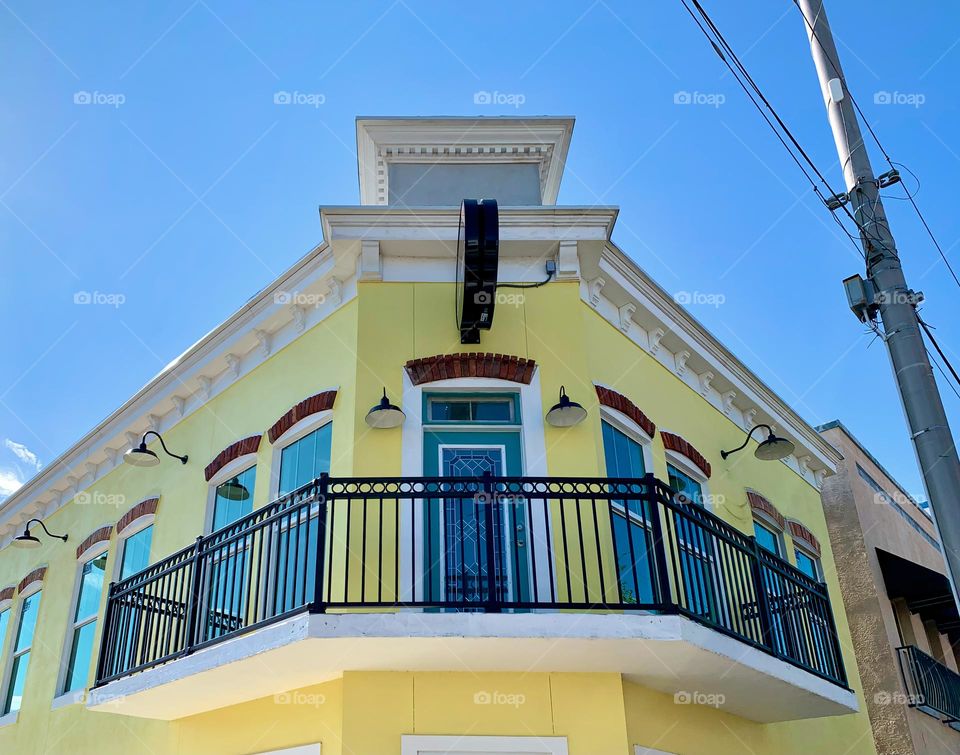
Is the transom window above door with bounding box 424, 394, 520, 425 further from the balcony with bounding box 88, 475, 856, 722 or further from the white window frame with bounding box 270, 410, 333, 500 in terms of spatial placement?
the white window frame with bounding box 270, 410, 333, 500

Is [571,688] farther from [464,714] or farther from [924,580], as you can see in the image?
[924,580]

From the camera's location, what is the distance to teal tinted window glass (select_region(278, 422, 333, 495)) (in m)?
9.04

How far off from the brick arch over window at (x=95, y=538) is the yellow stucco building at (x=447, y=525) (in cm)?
7

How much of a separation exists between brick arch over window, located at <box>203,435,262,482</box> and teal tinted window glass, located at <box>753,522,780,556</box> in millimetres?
6285

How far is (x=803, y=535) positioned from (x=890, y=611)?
2575mm

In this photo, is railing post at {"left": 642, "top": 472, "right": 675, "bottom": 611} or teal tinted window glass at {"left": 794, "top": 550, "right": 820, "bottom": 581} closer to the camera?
railing post at {"left": 642, "top": 472, "right": 675, "bottom": 611}

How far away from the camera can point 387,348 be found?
8.96 meters

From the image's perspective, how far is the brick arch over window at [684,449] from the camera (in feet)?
33.5

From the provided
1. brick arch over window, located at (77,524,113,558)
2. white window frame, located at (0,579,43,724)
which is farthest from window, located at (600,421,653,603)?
white window frame, located at (0,579,43,724)

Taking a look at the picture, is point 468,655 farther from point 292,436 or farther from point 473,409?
point 292,436

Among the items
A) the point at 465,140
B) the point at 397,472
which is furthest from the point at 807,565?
the point at 465,140

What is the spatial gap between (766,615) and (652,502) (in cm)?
190

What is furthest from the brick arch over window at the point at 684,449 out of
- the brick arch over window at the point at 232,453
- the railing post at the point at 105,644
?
the railing post at the point at 105,644

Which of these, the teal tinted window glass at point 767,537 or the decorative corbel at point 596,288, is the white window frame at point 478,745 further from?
the teal tinted window glass at point 767,537
